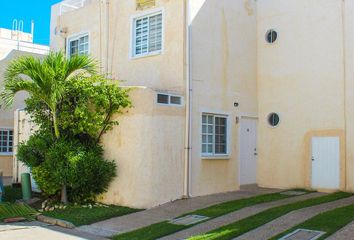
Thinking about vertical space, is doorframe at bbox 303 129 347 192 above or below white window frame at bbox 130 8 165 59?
below

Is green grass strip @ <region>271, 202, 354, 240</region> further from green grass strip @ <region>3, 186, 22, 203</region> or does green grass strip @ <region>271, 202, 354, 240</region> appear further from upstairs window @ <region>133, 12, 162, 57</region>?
green grass strip @ <region>3, 186, 22, 203</region>

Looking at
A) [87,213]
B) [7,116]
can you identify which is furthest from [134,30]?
[7,116]

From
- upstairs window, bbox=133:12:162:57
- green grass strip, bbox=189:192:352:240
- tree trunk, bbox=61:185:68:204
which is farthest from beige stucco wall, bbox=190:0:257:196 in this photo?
tree trunk, bbox=61:185:68:204

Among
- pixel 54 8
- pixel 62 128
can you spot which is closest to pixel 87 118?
pixel 62 128

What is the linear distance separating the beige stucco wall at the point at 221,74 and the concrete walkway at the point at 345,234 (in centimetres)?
505

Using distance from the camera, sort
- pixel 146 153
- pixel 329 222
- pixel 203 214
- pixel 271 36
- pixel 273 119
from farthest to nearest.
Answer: pixel 271 36, pixel 273 119, pixel 146 153, pixel 203 214, pixel 329 222

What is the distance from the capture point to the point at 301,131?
13969 mm

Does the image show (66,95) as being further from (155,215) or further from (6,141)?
(6,141)

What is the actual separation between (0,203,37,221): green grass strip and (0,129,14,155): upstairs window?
9958mm

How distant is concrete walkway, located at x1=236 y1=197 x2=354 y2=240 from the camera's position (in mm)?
8312

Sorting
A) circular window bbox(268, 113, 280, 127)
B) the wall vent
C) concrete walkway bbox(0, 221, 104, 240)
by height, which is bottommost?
concrete walkway bbox(0, 221, 104, 240)

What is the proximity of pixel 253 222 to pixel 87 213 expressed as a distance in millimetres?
4107

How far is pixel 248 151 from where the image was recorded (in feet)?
47.9

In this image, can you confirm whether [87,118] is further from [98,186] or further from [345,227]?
[345,227]
